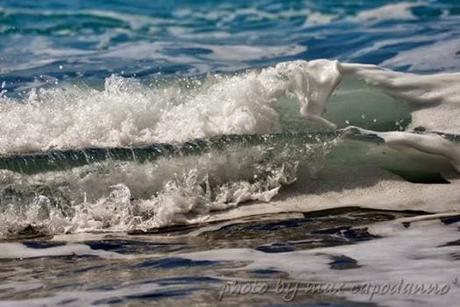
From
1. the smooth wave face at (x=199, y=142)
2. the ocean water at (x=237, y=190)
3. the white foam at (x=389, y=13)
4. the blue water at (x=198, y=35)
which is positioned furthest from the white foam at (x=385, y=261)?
the white foam at (x=389, y=13)

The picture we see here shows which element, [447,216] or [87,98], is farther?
[87,98]

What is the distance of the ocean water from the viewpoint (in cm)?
337

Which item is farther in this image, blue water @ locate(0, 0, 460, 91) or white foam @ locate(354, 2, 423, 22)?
white foam @ locate(354, 2, 423, 22)

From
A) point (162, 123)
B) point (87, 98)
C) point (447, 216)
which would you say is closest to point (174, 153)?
point (162, 123)

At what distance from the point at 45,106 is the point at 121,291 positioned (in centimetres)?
234

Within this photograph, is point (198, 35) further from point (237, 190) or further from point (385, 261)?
point (385, 261)

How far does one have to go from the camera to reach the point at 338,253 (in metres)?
3.69

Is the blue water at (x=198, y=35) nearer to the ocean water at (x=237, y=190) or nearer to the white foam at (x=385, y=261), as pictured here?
the ocean water at (x=237, y=190)

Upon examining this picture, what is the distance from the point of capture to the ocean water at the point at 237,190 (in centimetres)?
337

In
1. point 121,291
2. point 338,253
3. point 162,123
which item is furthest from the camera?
point 162,123

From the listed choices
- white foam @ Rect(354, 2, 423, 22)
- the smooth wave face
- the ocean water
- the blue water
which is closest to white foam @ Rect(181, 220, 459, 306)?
the ocean water

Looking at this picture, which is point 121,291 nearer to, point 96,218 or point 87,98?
point 96,218

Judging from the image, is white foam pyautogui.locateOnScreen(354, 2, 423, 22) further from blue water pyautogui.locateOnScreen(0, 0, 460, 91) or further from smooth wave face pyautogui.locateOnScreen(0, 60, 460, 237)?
smooth wave face pyautogui.locateOnScreen(0, 60, 460, 237)

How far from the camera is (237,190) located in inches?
180
